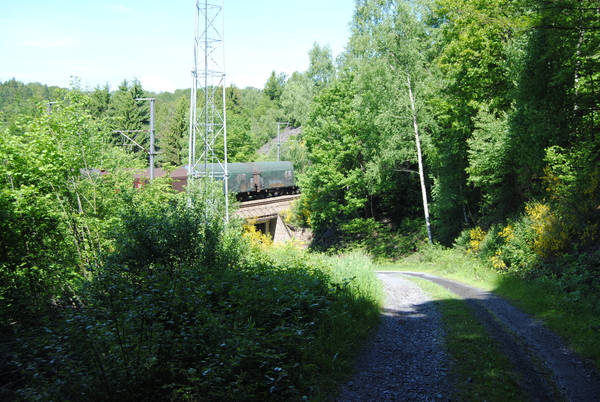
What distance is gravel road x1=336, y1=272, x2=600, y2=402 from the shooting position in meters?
5.57

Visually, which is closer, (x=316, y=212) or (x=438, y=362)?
(x=438, y=362)

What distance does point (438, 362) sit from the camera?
21.8 ft

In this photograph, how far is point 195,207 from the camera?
→ 10.0 meters

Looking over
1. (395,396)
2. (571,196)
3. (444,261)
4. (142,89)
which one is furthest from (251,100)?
(395,396)

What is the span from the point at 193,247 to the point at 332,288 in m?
3.13

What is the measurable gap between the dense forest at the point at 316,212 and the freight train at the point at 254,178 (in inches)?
245

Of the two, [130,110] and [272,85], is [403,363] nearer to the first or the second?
[130,110]

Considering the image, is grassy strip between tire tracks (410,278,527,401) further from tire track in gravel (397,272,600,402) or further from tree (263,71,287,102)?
tree (263,71,287,102)

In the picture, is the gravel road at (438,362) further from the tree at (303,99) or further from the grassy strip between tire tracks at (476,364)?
the tree at (303,99)

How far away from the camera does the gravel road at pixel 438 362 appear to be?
5.57 meters

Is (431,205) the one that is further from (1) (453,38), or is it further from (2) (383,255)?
(1) (453,38)

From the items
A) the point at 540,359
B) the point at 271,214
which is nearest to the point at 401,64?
the point at 271,214

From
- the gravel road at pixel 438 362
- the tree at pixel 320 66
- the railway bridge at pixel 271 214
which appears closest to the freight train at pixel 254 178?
the railway bridge at pixel 271 214

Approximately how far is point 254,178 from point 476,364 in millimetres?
33933
